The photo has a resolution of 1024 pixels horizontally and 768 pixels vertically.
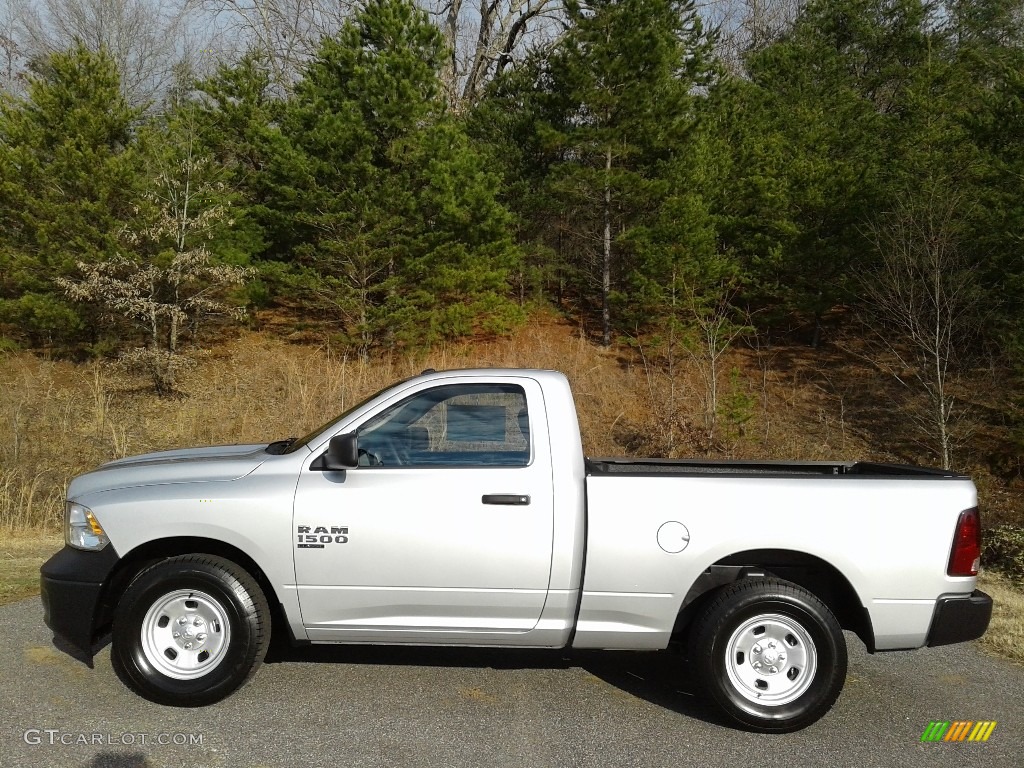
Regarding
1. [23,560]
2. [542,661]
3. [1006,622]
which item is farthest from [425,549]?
[23,560]

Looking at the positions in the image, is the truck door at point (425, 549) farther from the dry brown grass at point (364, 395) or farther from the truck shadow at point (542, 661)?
the dry brown grass at point (364, 395)

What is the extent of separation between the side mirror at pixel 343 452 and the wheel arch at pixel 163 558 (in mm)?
754

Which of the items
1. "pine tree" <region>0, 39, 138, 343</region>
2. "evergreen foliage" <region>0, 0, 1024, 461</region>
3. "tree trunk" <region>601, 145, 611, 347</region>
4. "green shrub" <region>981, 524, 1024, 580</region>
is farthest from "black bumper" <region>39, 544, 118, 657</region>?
"tree trunk" <region>601, 145, 611, 347</region>

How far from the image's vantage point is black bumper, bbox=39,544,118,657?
4.64m

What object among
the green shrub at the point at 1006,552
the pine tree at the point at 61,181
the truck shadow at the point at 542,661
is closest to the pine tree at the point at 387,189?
the pine tree at the point at 61,181

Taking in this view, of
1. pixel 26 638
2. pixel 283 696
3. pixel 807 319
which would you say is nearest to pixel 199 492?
pixel 283 696

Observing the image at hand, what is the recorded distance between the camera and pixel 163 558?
4895 mm

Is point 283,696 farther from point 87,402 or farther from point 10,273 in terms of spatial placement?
point 10,273

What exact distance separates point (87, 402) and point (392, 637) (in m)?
19.4

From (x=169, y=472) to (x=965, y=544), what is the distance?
173 inches

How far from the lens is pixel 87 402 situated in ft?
69.9

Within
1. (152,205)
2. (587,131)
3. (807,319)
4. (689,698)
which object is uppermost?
(587,131)

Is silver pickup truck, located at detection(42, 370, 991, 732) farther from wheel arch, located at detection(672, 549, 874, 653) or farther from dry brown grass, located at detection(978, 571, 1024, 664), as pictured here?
dry brown grass, located at detection(978, 571, 1024, 664)

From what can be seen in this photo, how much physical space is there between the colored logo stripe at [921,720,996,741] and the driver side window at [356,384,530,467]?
8.50ft
